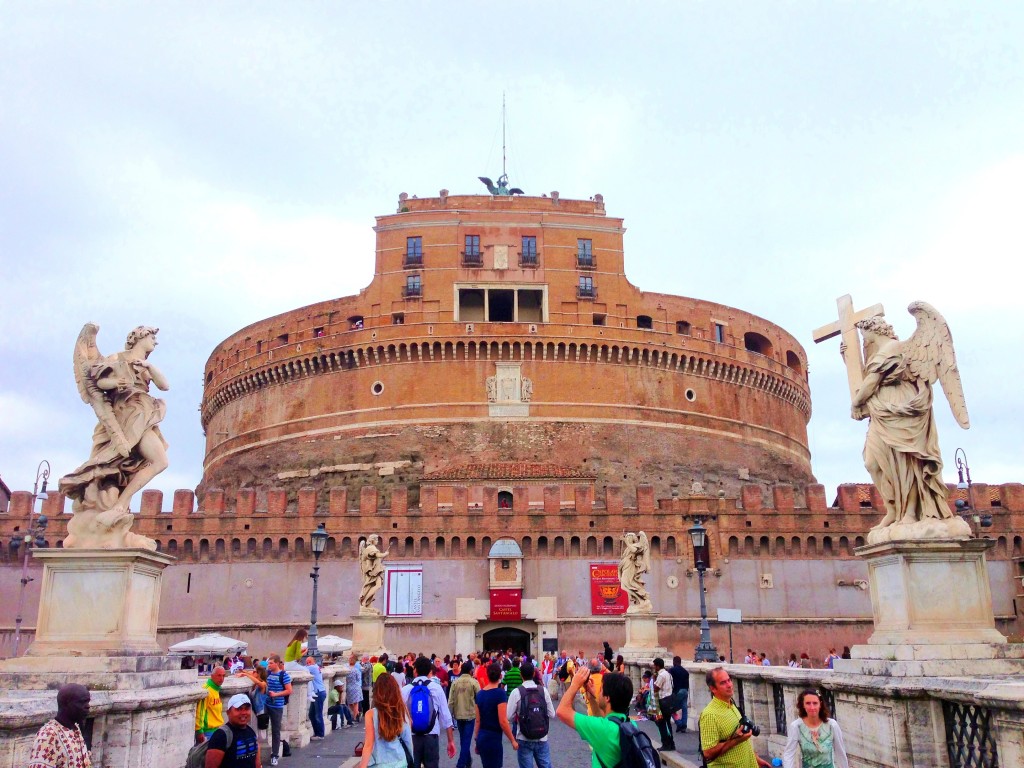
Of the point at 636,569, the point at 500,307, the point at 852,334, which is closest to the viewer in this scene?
the point at 852,334

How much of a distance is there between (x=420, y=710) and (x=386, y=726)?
1.58 metres

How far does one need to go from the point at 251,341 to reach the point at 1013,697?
45.9m

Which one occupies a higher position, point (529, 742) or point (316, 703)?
point (529, 742)

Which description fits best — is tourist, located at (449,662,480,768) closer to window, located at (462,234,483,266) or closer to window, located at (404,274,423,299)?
window, located at (404,274,423,299)

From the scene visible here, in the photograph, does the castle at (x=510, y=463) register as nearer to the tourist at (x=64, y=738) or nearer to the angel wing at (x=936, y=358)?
the angel wing at (x=936, y=358)

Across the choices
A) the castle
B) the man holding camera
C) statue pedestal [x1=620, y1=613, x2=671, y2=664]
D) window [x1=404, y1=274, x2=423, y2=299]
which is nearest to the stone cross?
the man holding camera

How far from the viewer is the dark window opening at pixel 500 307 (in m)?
44.5

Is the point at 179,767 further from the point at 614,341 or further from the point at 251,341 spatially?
the point at 251,341

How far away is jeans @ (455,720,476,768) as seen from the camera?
Answer: 376 inches

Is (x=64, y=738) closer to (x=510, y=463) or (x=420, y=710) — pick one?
(x=420, y=710)

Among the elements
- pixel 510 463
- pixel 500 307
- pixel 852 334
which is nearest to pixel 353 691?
pixel 852 334

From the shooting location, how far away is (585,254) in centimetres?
4406

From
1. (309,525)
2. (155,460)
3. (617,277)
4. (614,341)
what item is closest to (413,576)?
(309,525)

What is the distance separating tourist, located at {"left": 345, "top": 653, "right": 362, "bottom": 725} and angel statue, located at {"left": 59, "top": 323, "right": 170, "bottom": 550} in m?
9.32
